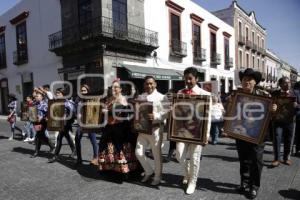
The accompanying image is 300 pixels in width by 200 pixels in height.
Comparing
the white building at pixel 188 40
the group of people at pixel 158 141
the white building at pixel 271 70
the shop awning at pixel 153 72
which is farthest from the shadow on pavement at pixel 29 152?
the white building at pixel 271 70

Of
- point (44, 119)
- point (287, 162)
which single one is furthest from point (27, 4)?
point (287, 162)

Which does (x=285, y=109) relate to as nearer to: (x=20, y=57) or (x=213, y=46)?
(x=20, y=57)

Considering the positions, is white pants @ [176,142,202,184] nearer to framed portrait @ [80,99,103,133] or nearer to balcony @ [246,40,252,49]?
framed portrait @ [80,99,103,133]

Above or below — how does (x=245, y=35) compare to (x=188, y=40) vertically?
above

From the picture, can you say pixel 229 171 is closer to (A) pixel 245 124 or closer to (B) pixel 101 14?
(A) pixel 245 124

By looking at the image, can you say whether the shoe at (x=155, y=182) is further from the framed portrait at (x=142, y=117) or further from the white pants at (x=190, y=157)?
the framed portrait at (x=142, y=117)

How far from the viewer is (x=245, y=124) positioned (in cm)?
402

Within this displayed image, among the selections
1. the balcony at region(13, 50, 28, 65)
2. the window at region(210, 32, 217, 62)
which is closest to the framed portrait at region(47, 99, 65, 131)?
the balcony at region(13, 50, 28, 65)

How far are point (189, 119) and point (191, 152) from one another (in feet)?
1.52

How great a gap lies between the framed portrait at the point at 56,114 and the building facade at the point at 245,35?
2512cm

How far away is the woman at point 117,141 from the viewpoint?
4672 mm

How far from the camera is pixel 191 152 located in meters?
4.16

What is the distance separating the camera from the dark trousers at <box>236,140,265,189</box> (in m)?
3.96

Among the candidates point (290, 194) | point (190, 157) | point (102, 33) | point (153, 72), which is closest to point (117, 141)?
point (190, 157)
